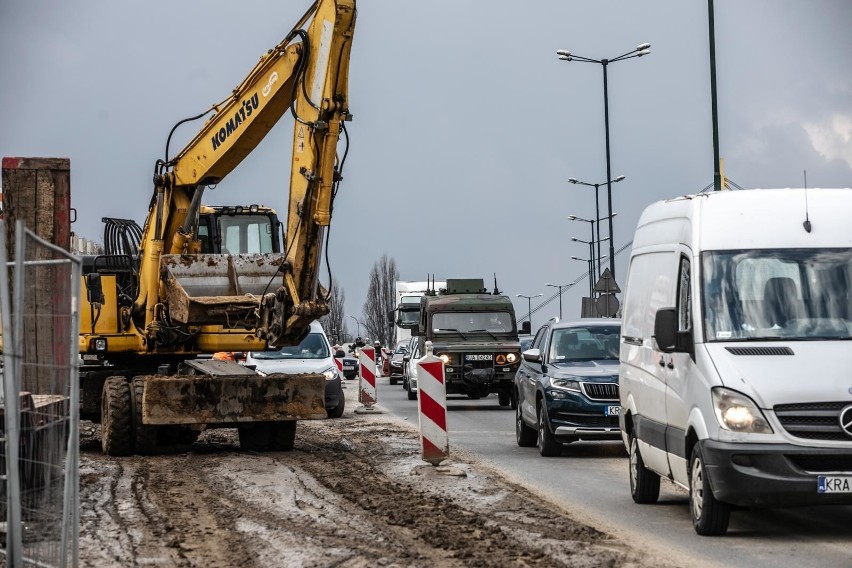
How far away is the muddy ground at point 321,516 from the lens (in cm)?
959

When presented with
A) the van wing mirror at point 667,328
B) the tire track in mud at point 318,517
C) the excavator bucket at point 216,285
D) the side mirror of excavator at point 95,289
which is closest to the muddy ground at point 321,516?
the tire track in mud at point 318,517

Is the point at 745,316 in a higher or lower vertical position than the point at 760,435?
higher

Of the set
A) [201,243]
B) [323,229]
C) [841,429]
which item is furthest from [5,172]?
[841,429]

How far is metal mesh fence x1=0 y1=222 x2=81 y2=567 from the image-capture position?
25.1 feet

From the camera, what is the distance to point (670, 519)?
39.0 feet

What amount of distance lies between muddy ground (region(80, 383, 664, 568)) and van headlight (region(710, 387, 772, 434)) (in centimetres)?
111

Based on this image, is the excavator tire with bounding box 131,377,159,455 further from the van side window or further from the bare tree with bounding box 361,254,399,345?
the bare tree with bounding box 361,254,399,345

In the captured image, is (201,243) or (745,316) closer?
(745,316)

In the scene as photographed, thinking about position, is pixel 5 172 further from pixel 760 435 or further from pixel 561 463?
pixel 760 435

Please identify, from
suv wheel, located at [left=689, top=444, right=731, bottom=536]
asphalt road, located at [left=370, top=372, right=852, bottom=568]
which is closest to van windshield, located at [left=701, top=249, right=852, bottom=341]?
suv wheel, located at [left=689, top=444, right=731, bottom=536]

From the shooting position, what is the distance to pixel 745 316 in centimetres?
1103

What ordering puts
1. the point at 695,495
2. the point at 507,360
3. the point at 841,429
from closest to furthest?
the point at 841,429 < the point at 695,495 < the point at 507,360

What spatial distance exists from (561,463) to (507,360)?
14196mm

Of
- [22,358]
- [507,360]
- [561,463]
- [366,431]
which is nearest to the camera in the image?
[22,358]
